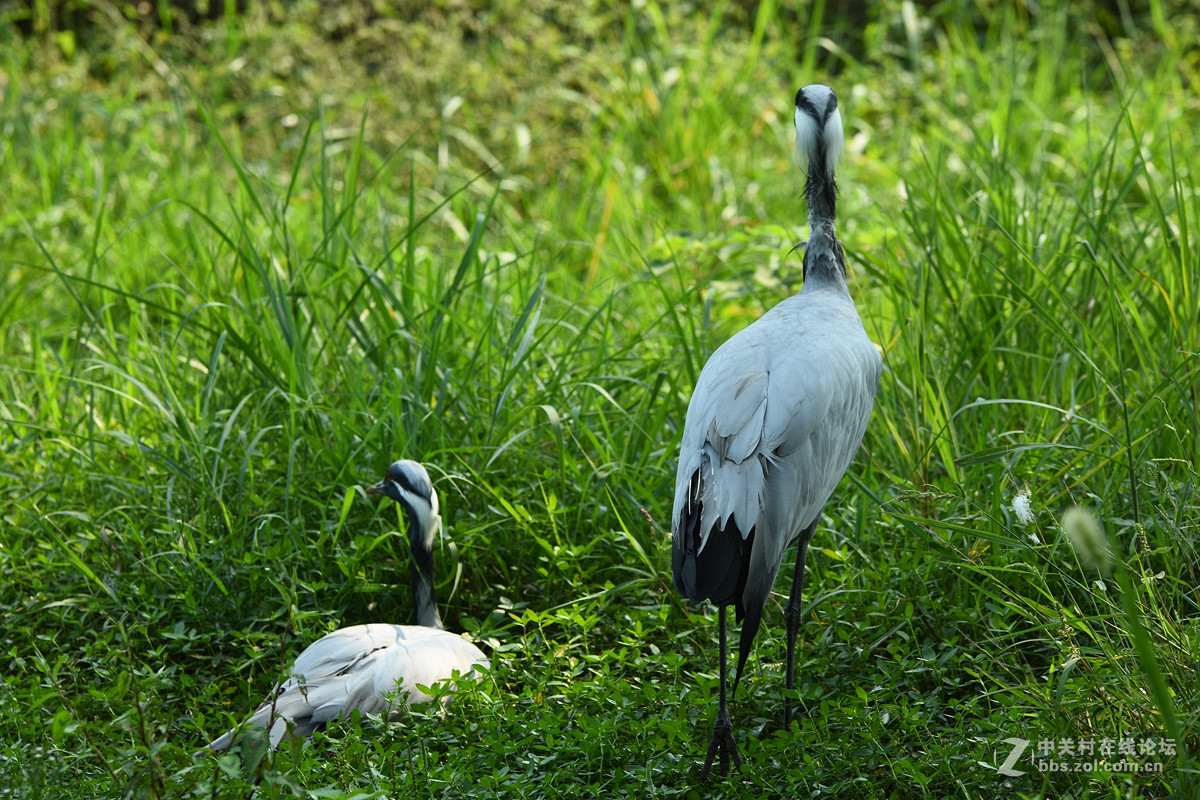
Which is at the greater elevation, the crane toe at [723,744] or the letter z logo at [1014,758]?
the letter z logo at [1014,758]

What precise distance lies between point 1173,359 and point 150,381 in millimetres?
3582

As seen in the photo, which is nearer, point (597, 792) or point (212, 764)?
point (212, 764)

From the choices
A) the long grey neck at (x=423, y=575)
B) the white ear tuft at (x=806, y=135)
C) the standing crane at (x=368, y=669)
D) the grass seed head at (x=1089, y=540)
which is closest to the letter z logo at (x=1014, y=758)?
the grass seed head at (x=1089, y=540)

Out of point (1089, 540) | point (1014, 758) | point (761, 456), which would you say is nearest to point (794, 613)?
point (761, 456)

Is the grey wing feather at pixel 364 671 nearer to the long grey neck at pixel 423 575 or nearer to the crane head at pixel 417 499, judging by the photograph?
the long grey neck at pixel 423 575

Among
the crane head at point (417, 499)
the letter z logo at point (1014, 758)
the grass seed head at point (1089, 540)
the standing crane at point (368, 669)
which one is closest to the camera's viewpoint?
the grass seed head at point (1089, 540)

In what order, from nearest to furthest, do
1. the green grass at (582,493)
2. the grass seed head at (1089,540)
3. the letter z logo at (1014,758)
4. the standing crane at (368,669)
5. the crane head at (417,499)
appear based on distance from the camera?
the grass seed head at (1089,540) < the letter z logo at (1014,758) < the green grass at (582,493) < the standing crane at (368,669) < the crane head at (417,499)

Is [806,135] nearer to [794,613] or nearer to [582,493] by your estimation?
[582,493]

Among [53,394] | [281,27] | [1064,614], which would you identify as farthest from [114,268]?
[1064,614]

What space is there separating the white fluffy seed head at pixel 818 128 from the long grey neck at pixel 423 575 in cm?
166

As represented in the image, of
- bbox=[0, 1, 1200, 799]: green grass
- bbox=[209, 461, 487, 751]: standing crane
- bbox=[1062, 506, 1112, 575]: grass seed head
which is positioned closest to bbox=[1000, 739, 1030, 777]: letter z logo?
bbox=[0, 1, 1200, 799]: green grass

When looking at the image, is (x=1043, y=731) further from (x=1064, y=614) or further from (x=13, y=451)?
(x=13, y=451)

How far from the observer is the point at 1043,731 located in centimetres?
235

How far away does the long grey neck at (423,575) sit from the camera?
10.5 feet
